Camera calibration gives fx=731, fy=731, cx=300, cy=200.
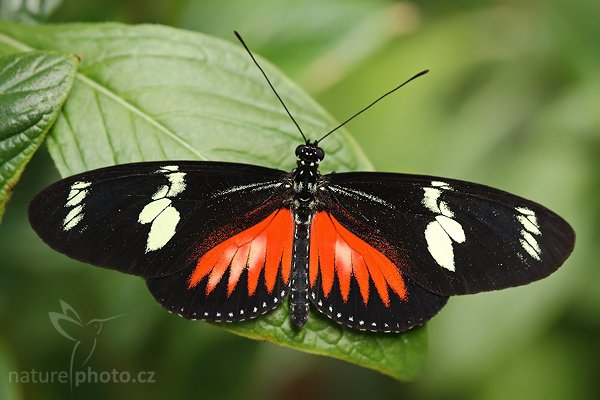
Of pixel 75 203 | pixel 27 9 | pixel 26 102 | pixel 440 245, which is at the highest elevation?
pixel 27 9

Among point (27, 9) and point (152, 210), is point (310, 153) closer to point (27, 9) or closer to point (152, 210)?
point (152, 210)

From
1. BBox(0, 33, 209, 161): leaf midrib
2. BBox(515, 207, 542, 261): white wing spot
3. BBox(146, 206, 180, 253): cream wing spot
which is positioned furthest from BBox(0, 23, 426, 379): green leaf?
BBox(515, 207, 542, 261): white wing spot

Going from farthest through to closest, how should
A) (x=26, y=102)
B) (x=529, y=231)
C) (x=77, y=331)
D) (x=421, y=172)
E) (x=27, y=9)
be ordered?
(x=421, y=172)
(x=77, y=331)
(x=27, y=9)
(x=529, y=231)
(x=26, y=102)

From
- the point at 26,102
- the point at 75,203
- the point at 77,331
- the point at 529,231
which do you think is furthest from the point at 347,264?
the point at 77,331

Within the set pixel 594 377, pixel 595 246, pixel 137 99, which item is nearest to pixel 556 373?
pixel 594 377

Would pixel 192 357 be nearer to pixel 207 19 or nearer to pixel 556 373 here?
pixel 207 19

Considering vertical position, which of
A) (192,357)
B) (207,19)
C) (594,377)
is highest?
(207,19)

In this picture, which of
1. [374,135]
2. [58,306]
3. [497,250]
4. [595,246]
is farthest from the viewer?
[374,135]

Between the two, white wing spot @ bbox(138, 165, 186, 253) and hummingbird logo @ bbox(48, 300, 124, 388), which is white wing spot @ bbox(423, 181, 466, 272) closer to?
white wing spot @ bbox(138, 165, 186, 253)
